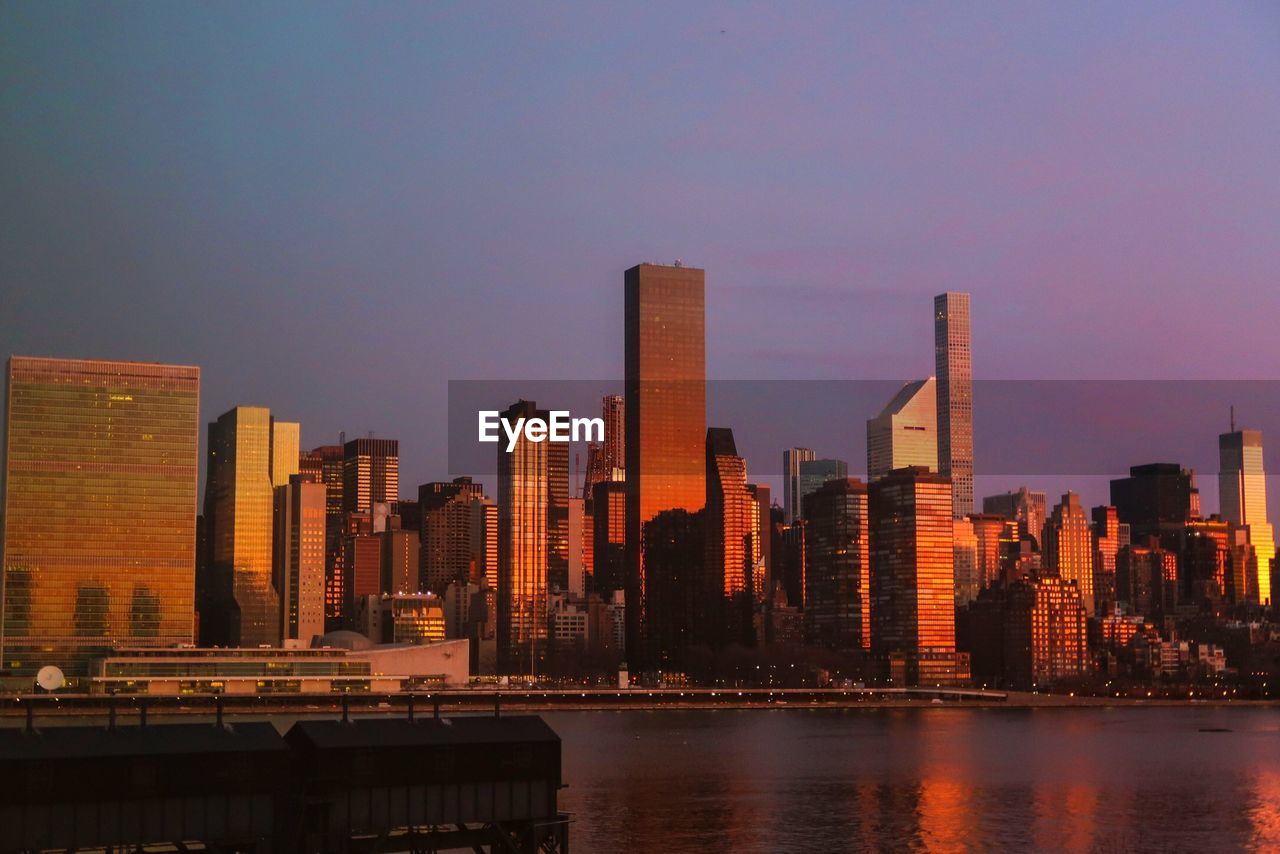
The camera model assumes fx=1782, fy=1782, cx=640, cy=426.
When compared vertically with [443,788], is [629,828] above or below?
below

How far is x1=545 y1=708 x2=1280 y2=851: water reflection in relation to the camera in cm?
7069

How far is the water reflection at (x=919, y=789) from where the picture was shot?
2783 inches

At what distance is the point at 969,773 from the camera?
10756cm

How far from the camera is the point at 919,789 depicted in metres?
94.6

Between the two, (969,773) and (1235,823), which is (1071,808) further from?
(969,773)

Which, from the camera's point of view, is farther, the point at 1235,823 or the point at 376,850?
the point at 1235,823

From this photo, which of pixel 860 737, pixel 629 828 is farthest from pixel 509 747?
pixel 860 737

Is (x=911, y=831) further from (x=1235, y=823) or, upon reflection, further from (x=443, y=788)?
(x=443, y=788)

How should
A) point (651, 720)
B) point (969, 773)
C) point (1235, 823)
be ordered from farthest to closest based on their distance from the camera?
1. point (651, 720)
2. point (969, 773)
3. point (1235, 823)

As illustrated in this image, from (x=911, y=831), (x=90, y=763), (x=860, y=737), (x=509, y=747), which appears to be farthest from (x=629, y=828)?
(x=860, y=737)

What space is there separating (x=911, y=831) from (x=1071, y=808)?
16193 millimetres

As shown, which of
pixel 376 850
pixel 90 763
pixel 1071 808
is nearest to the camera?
pixel 90 763

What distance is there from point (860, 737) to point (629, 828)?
83824mm

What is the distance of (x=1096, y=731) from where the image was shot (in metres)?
167
